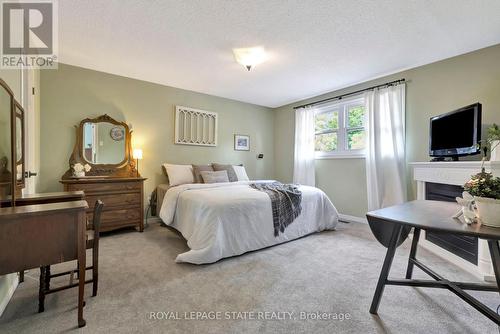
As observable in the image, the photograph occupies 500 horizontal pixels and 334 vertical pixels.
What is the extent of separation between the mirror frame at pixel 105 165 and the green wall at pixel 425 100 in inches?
142

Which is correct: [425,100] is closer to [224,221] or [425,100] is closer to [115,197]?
[224,221]

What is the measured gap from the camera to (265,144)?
5.60 metres

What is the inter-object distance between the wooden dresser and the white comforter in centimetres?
48

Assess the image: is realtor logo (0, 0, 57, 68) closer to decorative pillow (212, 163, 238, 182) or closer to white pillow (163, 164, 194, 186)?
white pillow (163, 164, 194, 186)

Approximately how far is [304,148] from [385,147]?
62.7 inches

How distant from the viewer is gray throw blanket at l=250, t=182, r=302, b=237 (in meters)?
2.79

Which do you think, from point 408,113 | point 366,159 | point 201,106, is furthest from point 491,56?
point 201,106

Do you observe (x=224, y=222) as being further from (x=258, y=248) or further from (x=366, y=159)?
(x=366, y=159)

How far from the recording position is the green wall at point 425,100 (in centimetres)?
263

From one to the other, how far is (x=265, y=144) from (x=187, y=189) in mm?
2932

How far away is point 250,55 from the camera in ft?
9.34

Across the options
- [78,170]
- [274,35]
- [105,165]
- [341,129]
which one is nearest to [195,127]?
[105,165]

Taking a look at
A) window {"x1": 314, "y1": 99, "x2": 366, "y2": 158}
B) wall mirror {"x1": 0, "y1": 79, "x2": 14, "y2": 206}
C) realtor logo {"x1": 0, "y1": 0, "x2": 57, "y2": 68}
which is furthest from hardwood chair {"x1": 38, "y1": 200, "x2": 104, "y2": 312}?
window {"x1": 314, "y1": 99, "x2": 366, "y2": 158}

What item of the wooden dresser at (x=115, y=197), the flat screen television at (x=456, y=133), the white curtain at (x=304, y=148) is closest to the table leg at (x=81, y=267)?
the wooden dresser at (x=115, y=197)
